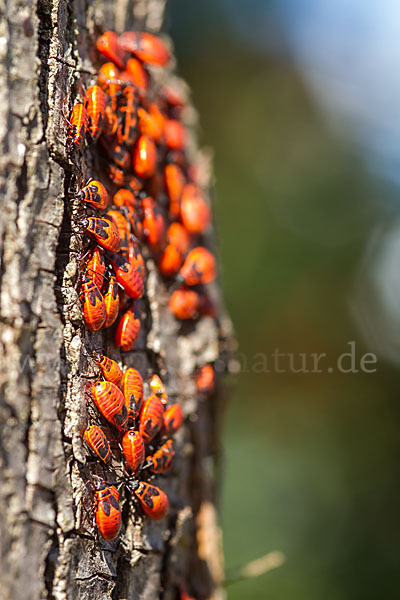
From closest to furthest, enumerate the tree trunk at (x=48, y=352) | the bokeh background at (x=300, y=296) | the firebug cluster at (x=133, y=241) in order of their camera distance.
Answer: the tree trunk at (x=48, y=352) → the firebug cluster at (x=133, y=241) → the bokeh background at (x=300, y=296)

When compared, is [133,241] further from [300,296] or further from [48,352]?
[300,296]

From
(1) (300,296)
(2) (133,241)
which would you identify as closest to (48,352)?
(2) (133,241)

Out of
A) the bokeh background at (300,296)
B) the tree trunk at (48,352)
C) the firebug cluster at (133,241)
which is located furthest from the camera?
the bokeh background at (300,296)

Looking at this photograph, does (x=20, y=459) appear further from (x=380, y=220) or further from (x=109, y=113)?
(x=380, y=220)

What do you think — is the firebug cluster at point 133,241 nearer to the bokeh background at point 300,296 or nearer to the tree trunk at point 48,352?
the tree trunk at point 48,352

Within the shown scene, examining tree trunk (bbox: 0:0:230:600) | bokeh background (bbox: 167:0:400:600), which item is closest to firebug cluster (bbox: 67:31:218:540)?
tree trunk (bbox: 0:0:230:600)

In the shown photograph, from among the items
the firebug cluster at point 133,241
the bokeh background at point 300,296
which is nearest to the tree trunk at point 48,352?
the firebug cluster at point 133,241

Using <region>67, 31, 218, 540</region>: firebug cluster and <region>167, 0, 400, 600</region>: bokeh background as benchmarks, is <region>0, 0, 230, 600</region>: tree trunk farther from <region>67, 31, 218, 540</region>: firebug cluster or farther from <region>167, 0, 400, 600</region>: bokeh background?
<region>167, 0, 400, 600</region>: bokeh background

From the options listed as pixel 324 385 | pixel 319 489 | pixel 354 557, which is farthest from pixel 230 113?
pixel 354 557
